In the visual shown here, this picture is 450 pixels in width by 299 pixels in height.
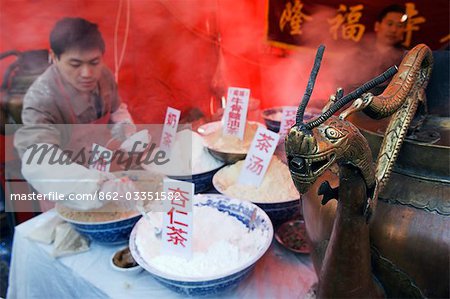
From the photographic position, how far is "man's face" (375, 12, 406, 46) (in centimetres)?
321

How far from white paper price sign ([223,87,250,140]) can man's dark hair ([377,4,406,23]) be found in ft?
6.84

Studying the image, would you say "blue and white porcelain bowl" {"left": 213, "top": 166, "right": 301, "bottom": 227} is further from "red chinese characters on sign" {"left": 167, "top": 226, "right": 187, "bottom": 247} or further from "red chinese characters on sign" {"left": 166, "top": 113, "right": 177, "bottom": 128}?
"red chinese characters on sign" {"left": 166, "top": 113, "right": 177, "bottom": 128}

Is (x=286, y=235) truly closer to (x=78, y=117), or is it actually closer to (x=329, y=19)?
(x=78, y=117)

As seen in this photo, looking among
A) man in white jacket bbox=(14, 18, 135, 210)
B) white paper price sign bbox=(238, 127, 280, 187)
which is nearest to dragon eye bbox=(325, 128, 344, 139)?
white paper price sign bbox=(238, 127, 280, 187)

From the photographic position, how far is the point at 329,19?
3746mm

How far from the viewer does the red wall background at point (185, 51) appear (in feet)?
11.9

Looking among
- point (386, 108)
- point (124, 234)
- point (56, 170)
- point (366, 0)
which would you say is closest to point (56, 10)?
point (56, 170)

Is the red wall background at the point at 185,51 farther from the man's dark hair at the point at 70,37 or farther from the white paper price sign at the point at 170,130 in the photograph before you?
the white paper price sign at the point at 170,130

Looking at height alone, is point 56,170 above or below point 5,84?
below

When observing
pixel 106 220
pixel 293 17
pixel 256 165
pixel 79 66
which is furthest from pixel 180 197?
pixel 293 17

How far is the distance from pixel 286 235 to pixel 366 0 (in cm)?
286

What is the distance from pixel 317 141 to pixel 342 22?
137 inches

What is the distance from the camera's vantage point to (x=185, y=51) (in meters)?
4.54

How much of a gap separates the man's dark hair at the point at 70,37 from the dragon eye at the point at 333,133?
2.26 metres
